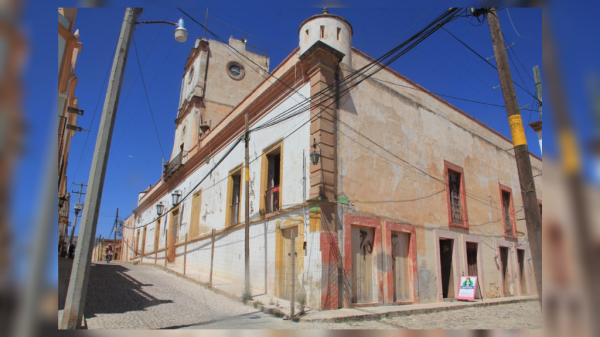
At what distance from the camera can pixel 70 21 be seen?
6914 millimetres

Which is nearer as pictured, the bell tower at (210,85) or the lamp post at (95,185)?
the lamp post at (95,185)

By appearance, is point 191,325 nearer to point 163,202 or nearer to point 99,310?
point 99,310

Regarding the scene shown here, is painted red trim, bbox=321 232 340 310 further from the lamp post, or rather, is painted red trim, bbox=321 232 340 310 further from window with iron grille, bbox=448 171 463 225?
window with iron grille, bbox=448 171 463 225

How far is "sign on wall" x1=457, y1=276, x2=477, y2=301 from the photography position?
11.5 m

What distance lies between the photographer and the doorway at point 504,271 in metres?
14.6

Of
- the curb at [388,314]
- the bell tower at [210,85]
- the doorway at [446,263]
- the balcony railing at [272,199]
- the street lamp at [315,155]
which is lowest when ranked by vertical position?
the curb at [388,314]

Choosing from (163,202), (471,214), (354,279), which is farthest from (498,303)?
(163,202)

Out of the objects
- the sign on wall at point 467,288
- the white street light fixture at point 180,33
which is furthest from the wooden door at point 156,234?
the white street light fixture at point 180,33

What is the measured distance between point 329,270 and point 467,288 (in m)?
6.04

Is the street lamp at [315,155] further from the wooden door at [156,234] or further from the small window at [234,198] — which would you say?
the wooden door at [156,234]

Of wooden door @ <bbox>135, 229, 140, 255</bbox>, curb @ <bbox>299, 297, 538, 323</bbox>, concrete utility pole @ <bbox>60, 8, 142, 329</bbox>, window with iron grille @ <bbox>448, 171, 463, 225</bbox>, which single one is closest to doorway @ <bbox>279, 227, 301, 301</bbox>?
curb @ <bbox>299, 297, 538, 323</bbox>

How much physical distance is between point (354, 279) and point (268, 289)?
2.46 metres

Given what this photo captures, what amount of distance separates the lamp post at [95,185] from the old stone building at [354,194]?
3.47 meters

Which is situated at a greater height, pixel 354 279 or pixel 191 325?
pixel 354 279
